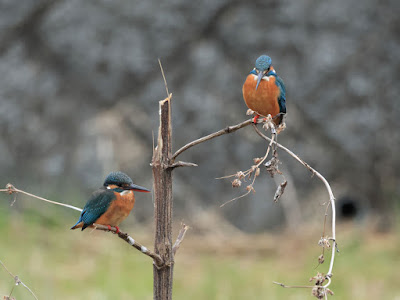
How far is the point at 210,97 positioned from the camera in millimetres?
5184

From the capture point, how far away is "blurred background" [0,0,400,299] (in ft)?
16.9

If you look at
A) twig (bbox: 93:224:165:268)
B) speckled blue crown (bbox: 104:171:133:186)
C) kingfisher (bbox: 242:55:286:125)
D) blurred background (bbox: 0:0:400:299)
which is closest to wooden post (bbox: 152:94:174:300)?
twig (bbox: 93:224:165:268)

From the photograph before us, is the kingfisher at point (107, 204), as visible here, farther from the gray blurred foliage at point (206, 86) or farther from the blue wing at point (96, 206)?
the gray blurred foliage at point (206, 86)

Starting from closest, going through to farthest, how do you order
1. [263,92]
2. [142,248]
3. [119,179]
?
[142,248] < [119,179] < [263,92]

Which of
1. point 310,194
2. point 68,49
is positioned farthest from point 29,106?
point 310,194

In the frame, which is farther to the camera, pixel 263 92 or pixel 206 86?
pixel 206 86

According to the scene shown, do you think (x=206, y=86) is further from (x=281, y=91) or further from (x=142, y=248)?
(x=142, y=248)

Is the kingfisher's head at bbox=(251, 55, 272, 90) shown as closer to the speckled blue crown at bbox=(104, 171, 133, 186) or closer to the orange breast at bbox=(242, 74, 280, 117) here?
the orange breast at bbox=(242, 74, 280, 117)

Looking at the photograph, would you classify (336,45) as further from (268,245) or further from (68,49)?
(68,49)

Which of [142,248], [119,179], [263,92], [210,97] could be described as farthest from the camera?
[210,97]

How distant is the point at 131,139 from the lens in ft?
17.5

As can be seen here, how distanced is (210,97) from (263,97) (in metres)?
3.23

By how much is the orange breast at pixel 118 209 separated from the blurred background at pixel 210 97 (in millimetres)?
3260

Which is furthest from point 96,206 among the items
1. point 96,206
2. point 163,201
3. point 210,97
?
point 210,97
